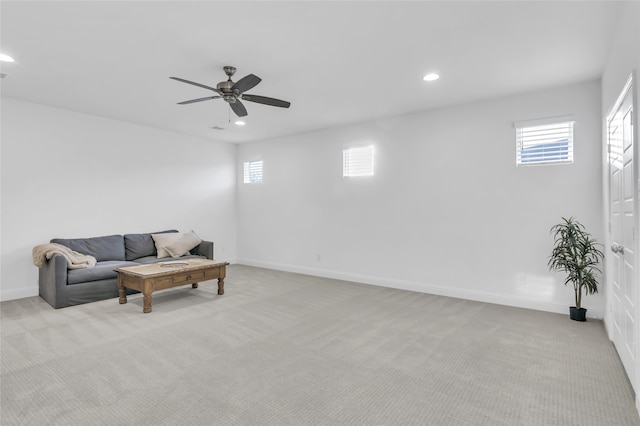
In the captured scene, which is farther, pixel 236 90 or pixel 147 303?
pixel 147 303

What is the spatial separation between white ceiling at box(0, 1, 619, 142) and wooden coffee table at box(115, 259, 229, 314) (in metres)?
2.30

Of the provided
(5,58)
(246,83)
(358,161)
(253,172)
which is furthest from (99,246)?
(358,161)

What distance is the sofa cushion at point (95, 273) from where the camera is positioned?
4.36 metres

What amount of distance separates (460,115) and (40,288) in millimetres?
6482

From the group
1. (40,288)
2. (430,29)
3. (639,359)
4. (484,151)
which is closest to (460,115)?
(484,151)

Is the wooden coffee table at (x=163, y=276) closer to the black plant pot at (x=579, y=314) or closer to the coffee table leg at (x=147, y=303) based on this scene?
the coffee table leg at (x=147, y=303)

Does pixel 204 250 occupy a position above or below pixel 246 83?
below

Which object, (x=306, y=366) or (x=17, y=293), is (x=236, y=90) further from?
(x=17, y=293)

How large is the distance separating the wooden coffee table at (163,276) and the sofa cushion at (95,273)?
14.1 inches

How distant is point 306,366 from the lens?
2686 mm

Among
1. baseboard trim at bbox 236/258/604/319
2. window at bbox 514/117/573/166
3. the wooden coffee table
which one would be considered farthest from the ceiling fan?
baseboard trim at bbox 236/258/604/319

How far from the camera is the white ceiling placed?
255cm

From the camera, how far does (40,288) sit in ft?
15.6

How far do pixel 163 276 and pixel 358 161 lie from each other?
11.7 feet
